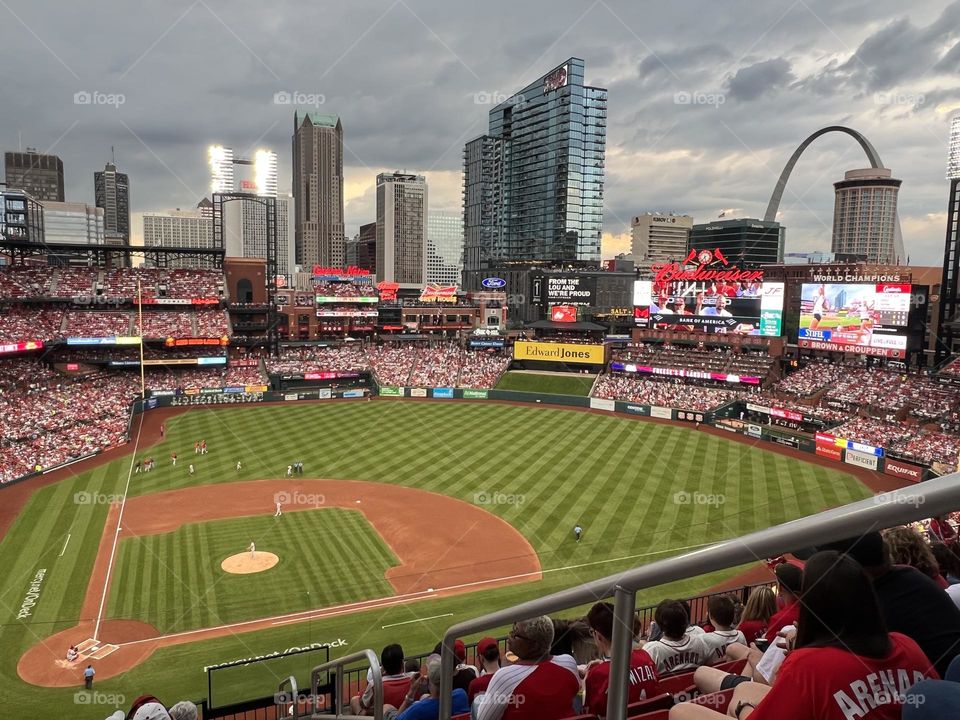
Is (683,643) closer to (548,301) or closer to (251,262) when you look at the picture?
(548,301)

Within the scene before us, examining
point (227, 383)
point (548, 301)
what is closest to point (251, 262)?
point (227, 383)

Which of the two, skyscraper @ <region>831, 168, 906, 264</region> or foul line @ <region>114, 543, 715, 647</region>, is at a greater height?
skyscraper @ <region>831, 168, 906, 264</region>

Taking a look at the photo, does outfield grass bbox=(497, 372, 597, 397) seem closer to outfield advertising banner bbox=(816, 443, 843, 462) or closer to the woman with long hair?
outfield advertising banner bbox=(816, 443, 843, 462)

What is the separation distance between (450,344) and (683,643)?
73.8 meters

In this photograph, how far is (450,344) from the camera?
259ft

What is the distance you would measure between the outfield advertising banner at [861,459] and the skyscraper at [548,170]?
101375 millimetres

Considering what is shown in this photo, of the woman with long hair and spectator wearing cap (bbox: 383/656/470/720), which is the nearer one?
the woman with long hair

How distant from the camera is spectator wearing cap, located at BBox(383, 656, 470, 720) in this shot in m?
5.33

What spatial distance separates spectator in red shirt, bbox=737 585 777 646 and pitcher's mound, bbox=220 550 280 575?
20.9 metres

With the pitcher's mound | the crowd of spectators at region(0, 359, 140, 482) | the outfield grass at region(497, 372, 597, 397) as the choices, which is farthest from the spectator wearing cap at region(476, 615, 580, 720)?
the outfield grass at region(497, 372, 597, 397)

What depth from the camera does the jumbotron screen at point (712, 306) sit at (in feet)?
178

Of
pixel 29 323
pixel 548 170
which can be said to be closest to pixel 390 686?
pixel 29 323

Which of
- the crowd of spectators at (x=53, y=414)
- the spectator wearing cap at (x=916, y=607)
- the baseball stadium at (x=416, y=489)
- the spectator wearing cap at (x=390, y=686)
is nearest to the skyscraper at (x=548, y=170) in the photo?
the baseball stadium at (x=416, y=489)

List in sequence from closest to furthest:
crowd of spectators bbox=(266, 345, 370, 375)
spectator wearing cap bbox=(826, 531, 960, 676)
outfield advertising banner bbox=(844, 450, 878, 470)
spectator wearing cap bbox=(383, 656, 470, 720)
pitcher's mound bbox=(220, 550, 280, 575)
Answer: spectator wearing cap bbox=(826, 531, 960, 676)
spectator wearing cap bbox=(383, 656, 470, 720)
pitcher's mound bbox=(220, 550, 280, 575)
outfield advertising banner bbox=(844, 450, 878, 470)
crowd of spectators bbox=(266, 345, 370, 375)
